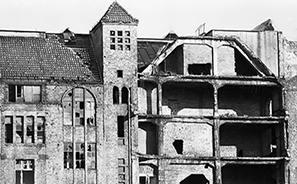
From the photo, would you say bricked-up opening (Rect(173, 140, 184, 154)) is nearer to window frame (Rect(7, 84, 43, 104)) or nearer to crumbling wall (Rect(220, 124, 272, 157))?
crumbling wall (Rect(220, 124, 272, 157))

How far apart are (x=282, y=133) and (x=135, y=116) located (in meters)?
12.5

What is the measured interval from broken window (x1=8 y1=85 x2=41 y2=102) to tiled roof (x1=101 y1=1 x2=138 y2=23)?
7.76m

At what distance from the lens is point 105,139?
76.1 meters

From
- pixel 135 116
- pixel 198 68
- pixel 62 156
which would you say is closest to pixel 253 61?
pixel 198 68

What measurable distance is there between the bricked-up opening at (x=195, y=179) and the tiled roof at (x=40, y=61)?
36.6 feet

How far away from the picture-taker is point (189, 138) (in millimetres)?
80625

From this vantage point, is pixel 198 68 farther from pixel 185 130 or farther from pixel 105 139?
pixel 105 139

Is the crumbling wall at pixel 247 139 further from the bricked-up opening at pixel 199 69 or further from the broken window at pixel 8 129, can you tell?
the broken window at pixel 8 129

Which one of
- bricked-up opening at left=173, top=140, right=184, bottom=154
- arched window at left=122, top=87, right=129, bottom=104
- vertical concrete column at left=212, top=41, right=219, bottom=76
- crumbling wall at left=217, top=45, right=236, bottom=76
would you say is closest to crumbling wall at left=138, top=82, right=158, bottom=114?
arched window at left=122, top=87, right=129, bottom=104

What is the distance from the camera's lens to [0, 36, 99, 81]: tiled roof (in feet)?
251


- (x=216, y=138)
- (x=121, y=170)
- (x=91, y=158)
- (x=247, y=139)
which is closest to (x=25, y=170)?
(x=91, y=158)

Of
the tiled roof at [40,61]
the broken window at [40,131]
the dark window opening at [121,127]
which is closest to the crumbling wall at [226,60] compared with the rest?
the dark window opening at [121,127]

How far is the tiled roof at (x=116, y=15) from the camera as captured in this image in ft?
257

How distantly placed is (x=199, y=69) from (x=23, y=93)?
14888 mm
